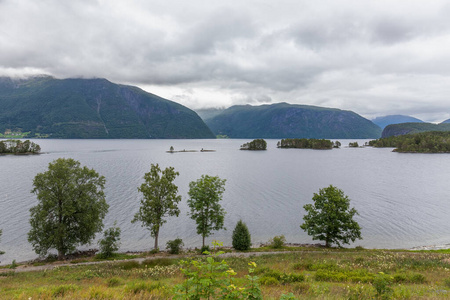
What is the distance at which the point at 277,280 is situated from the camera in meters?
17.2

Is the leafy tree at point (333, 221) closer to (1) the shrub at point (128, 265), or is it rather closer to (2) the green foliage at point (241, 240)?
(2) the green foliage at point (241, 240)

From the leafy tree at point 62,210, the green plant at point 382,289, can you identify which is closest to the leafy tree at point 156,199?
the leafy tree at point 62,210

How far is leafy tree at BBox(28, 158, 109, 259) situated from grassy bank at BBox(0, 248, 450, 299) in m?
7.44

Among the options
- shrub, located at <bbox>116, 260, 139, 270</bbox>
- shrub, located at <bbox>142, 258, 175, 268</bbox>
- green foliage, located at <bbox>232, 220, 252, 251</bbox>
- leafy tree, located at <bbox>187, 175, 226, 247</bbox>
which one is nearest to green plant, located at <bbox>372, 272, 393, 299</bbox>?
shrub, located at <bbox>142, 258, 175, 268</bbox>

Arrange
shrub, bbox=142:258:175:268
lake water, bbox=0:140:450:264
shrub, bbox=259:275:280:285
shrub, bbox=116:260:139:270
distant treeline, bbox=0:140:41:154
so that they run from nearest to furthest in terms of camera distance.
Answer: shrub, bbox=259:275:280:285, shrub, bbox=116:260:139:270, shrub, bbox=142:258:175:268, lake water, bbox=0:140:450:264, distant treeline, bbox=0:140:41:154

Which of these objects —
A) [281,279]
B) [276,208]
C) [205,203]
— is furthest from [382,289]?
[276,208]

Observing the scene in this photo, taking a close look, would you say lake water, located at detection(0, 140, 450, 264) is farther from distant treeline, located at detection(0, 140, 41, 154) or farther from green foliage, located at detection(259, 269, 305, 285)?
distant treeline, located at detection(0, 140, 41, 154)

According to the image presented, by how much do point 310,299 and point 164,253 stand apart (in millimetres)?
30615

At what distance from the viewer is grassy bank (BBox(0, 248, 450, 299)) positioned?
11.8 m

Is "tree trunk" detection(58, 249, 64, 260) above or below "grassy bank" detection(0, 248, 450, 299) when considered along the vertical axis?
below

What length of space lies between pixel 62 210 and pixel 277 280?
111 feet

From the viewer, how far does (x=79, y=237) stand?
1454 inches

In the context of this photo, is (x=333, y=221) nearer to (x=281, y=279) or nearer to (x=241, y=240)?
(x=241, y=240)

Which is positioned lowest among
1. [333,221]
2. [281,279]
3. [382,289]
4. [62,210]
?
[333,221]
